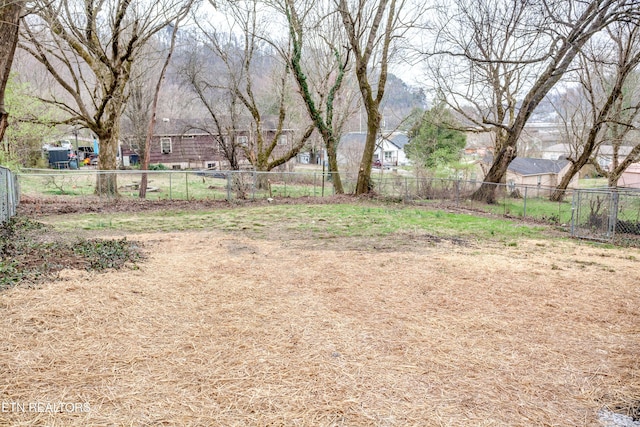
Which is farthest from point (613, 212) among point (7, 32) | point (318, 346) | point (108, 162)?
point (108, 162)

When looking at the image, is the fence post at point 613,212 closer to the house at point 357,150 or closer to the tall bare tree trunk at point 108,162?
the house at point 357,150

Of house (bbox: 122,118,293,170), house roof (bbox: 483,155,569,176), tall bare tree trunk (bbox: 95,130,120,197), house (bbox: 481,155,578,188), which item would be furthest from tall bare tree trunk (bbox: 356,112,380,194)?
house roof (bbox: 483,155,569,176)

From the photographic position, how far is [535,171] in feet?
108

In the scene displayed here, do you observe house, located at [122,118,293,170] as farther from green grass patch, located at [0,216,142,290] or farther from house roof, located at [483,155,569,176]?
green grass patch, located at [0,216,142,290]

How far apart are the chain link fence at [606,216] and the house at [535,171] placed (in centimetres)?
2182

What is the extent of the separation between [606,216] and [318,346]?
8.77 metres

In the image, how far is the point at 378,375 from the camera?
278 cm

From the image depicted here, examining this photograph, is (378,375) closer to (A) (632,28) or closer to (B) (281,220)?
(B) (281,220)

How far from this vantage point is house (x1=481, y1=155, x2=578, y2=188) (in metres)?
31.8

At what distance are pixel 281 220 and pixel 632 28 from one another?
1411 centimetres

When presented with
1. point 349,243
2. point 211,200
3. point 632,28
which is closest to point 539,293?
point 349,243

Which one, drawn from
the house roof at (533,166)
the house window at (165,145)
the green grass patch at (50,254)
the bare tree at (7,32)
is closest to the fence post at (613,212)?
the green grass patch at (50,254)

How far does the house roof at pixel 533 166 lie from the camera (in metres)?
32.1

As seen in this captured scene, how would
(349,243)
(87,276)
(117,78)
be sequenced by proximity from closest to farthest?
1. (87,276)
2. (349,243)
3. (117,78)
